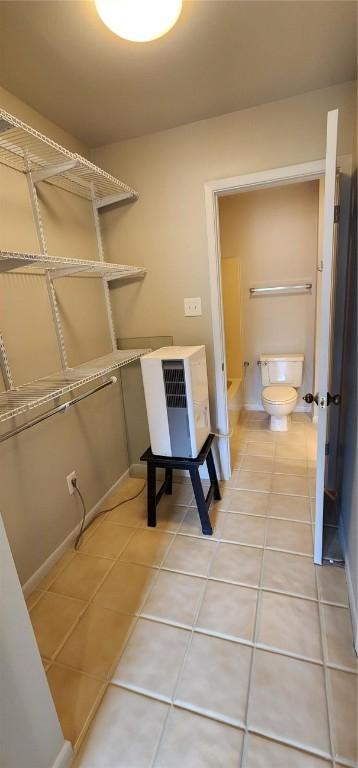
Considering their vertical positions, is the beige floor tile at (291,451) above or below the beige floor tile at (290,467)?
above

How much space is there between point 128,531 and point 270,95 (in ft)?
8.15

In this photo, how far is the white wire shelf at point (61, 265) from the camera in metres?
1.14

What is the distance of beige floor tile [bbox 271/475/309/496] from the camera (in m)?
2.18

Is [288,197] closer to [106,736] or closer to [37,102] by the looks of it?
[37,102]

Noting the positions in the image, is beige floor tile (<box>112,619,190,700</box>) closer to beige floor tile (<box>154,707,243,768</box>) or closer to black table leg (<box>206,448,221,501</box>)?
beige floor tile (<box>154,707,243,768</box>)

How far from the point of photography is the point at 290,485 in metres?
2.25

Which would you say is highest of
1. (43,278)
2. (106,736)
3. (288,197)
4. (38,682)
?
(288,197)

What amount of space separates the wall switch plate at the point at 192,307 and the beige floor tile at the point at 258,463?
49.5 inches

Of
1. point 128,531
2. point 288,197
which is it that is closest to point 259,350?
point 288,197

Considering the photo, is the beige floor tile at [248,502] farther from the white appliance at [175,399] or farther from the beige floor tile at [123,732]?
the beige floor tile at [123,732]

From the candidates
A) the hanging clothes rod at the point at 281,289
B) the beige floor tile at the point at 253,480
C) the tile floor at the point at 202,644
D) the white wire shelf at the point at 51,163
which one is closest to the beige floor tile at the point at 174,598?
the tile floor at the point at 202,644

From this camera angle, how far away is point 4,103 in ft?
4.66

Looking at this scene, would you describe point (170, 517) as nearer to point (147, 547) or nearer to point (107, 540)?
point (147, 547)

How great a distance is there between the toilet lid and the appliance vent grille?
150 centimetres
